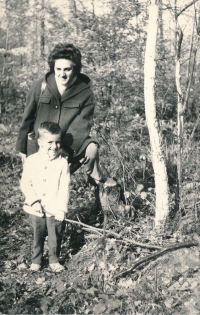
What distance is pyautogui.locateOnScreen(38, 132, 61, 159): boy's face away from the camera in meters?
3.24

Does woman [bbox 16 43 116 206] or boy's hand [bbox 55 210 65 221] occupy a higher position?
woman [bbox 16 43 116 206]

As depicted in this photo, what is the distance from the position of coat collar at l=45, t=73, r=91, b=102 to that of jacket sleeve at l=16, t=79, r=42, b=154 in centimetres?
12

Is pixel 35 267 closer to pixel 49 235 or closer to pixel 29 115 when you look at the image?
pixel 49 235

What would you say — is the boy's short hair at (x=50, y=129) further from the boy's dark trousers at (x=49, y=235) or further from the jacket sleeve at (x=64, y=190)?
the boy's dark trousers at (x=49, y=235)

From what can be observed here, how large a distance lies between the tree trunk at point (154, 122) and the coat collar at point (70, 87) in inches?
29.2

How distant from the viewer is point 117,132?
652 cm

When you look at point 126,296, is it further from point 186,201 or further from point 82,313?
point 186,201

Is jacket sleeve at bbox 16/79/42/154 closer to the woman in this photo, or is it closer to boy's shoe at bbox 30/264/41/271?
the woman

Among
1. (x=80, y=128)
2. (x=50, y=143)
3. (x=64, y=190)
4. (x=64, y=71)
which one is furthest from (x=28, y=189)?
(x=64, y=71)

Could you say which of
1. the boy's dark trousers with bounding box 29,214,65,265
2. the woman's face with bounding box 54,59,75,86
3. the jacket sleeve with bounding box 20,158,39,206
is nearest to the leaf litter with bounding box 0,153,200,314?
the boy's dark trousers with bounding box 29,214,65,265

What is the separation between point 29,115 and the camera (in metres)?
3.73

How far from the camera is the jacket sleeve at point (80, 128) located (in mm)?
3723

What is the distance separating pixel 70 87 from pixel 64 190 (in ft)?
3.60

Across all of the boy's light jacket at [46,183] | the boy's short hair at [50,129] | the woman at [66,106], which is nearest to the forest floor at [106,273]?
the boy's light jacket at [46,183]
